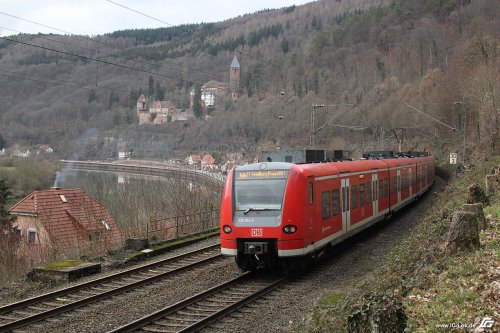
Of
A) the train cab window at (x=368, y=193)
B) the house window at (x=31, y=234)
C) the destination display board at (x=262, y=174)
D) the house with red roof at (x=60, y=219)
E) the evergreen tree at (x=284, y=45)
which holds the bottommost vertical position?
the house window at (x=31, y=234)

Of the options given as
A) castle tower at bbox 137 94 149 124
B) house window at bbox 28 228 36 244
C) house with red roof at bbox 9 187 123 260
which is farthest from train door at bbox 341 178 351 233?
castle tower at bbox 137 94 149 124

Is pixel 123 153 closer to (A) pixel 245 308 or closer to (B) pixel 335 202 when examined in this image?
(B) pixel 335 202

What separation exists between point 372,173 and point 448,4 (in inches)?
3303

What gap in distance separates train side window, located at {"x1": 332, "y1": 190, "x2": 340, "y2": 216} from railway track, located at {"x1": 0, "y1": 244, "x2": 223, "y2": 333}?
3.52 m

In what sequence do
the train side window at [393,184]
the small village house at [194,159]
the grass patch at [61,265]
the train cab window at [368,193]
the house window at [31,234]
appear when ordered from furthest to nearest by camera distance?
the small village house at [194,159] < the house window at [31,234] < the train side window at [393,184] < the train cab window at [368,193] < the grass patch at [61,265]

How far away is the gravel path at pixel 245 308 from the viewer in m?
9.07

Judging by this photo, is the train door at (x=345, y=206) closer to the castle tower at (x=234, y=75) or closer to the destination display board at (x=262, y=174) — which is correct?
the destination display board at (x=262, y=174)

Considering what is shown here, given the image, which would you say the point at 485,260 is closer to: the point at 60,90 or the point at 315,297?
the point at 315,297

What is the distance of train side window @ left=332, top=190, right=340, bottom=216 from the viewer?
47.4ft

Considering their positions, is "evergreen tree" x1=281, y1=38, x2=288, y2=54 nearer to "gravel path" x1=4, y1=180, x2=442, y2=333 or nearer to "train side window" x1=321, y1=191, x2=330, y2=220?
"gravel path" x1=4, y1=180, x2=442, y2=333

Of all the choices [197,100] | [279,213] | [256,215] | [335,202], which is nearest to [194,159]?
[335,202]

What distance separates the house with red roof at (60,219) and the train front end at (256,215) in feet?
22.1

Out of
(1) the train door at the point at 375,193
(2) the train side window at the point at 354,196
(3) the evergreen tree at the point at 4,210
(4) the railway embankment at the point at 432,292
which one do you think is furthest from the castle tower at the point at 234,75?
(4) the railway embankment at the point at 432,292

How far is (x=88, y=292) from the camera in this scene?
11.3m
